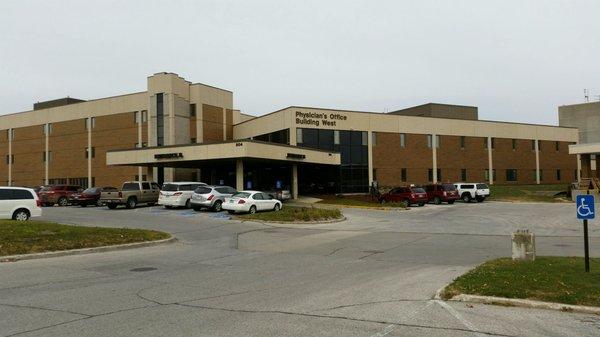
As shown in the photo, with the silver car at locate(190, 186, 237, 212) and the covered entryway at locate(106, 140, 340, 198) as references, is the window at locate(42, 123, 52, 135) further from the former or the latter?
the silver car at locate(190, 186, 237, 212)

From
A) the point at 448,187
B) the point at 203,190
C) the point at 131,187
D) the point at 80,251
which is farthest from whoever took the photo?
the point at 448,187

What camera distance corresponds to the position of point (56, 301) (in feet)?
27.6

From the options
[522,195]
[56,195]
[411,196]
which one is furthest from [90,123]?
[522,195]

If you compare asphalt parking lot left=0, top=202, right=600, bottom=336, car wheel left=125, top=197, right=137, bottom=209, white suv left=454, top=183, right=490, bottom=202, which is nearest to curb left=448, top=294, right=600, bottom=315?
asphalt parking lot left=0, top=202, right=600, bottom=336

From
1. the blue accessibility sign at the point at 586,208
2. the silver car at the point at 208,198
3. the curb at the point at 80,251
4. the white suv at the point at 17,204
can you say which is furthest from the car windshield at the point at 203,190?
the blue accessibility sign at the point at 586,208

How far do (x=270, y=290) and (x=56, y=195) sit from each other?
36015 mm

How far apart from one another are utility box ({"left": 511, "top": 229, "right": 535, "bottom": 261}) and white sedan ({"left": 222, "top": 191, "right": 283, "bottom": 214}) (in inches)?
800

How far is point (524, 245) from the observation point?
12266 millimetres

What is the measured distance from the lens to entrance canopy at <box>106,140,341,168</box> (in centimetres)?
A: 3869

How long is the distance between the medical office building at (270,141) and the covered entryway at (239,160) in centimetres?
13

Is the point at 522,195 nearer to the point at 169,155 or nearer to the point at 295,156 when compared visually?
the point at 295,156

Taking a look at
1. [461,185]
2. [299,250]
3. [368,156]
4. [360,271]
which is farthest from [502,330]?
[368,156]

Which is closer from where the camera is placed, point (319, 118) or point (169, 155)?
point (169, 155)

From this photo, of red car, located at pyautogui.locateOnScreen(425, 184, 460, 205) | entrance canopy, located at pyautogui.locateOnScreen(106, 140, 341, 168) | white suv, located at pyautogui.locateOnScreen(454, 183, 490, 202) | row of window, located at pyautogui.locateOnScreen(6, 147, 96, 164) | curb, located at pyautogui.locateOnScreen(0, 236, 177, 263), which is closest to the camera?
curb, located at pyautogui.locateOnScreen(0, 236, 177, 263)
